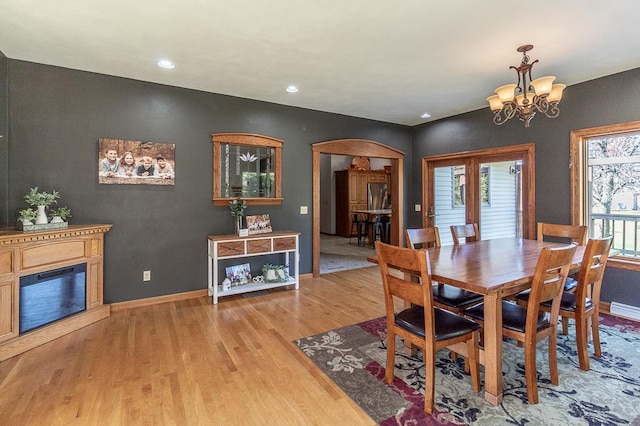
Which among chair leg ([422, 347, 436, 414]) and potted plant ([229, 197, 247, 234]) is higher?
potted plant ([229, 197, 247, 234])

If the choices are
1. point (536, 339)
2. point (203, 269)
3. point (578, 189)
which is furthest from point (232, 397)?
point (578, 189)

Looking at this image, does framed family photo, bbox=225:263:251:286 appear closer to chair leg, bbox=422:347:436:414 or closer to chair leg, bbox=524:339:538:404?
chair leg, bbox=422:347:436:414

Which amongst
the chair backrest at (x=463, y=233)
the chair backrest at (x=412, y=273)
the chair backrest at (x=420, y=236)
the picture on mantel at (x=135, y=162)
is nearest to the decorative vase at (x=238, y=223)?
the picture on mantel at (x=135, y=162)

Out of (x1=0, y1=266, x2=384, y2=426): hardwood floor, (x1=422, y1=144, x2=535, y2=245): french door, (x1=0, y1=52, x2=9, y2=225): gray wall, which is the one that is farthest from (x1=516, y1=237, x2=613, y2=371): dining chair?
(x1=0, y1=52, x2=9, y2=225): gray wall

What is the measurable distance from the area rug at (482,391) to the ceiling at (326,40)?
104 inches

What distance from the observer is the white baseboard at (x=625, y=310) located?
11.0 ft

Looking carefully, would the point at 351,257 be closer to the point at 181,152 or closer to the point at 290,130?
the point at 290,130

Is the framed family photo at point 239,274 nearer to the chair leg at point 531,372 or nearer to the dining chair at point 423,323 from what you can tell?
the dining chair at point 423,323

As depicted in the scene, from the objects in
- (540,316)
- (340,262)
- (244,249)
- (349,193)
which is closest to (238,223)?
(244,249)

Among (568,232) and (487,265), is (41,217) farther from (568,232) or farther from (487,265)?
(568,232)

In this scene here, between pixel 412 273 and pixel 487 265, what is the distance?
689mm

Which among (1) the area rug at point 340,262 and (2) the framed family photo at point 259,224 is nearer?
(2) the framed family photo at point 259,224

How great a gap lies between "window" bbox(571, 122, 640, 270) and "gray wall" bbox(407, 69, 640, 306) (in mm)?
98

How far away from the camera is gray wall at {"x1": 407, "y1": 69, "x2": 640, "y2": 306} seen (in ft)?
11.3
